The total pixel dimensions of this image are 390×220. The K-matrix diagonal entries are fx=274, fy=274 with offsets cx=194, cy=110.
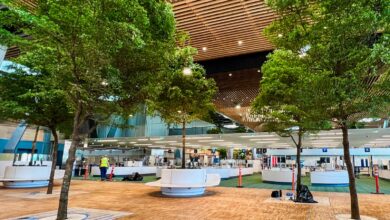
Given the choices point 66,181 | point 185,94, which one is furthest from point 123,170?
point 66,181

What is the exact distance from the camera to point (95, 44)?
5.12m

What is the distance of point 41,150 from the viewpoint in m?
25.8

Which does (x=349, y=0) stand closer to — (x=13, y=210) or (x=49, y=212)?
(x=49, y=212)

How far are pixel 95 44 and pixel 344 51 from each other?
515 cm

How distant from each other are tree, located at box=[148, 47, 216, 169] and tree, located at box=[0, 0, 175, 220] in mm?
3250

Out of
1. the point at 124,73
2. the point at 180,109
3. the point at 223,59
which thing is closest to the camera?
the point at 124,73

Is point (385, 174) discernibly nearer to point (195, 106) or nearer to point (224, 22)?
point (195, 106)

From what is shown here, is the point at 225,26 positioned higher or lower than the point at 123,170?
higher

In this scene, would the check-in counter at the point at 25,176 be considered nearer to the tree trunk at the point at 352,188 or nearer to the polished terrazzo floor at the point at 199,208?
the polished terrazzo floor at the point at 199,208

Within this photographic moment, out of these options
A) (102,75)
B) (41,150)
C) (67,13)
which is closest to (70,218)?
(102,75)

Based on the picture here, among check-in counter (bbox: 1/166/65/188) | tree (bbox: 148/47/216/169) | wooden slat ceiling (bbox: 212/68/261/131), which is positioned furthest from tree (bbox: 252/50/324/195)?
check-in counter (bbox: 1/166/65/188)

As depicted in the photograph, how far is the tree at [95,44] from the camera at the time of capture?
4715mm

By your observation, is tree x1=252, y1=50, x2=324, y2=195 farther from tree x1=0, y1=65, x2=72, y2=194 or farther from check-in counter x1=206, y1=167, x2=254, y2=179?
check-in counter x1=206, y1=167, x2=254, y2=179

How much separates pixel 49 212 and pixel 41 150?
22.4m
